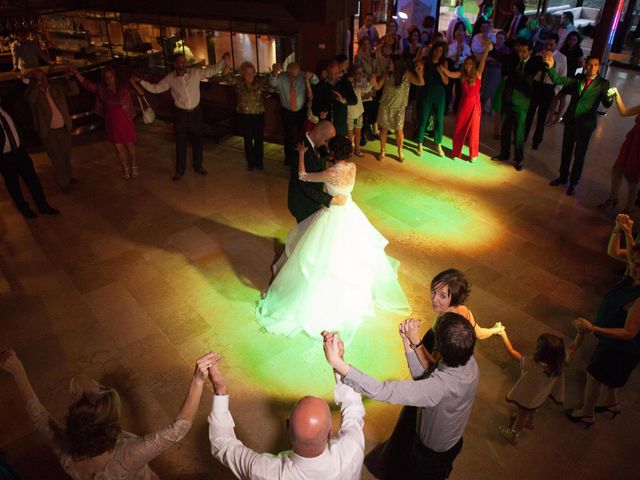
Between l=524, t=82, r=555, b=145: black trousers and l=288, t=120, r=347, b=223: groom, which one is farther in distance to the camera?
l=524, t=82, r=555, b=145: black trousers

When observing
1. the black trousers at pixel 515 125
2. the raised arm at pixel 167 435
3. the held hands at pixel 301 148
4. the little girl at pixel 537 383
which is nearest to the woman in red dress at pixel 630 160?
the black trousers at pixel 515 125

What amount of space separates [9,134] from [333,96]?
12.2ft

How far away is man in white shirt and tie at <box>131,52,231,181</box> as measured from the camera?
6.17 meters

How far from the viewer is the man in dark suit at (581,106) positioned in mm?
5629

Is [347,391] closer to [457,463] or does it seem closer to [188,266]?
[457,463]

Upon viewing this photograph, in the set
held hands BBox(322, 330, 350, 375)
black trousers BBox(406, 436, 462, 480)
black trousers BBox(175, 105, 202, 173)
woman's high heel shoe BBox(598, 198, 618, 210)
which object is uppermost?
held hands BBox(322, 330, 350, 375)

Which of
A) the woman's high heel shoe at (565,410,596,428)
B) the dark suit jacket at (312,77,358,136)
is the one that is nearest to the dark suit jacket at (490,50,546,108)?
the dark suit jacket at (312,77,358,136)

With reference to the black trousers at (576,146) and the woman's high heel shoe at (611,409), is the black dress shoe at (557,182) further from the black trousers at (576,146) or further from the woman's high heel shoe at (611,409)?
the woman's high heel shoe at (611,409)

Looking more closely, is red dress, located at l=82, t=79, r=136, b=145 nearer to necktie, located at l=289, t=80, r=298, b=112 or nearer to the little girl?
necktie, located at l=289, t=80, r=298, b=112

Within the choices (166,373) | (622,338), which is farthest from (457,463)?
(166,373)

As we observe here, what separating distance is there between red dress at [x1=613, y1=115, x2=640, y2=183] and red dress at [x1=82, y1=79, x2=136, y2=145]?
20.1 feet

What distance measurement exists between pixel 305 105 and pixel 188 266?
9.96 ft

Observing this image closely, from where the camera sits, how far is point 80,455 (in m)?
1.93

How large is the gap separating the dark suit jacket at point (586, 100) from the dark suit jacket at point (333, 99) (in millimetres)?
2701
